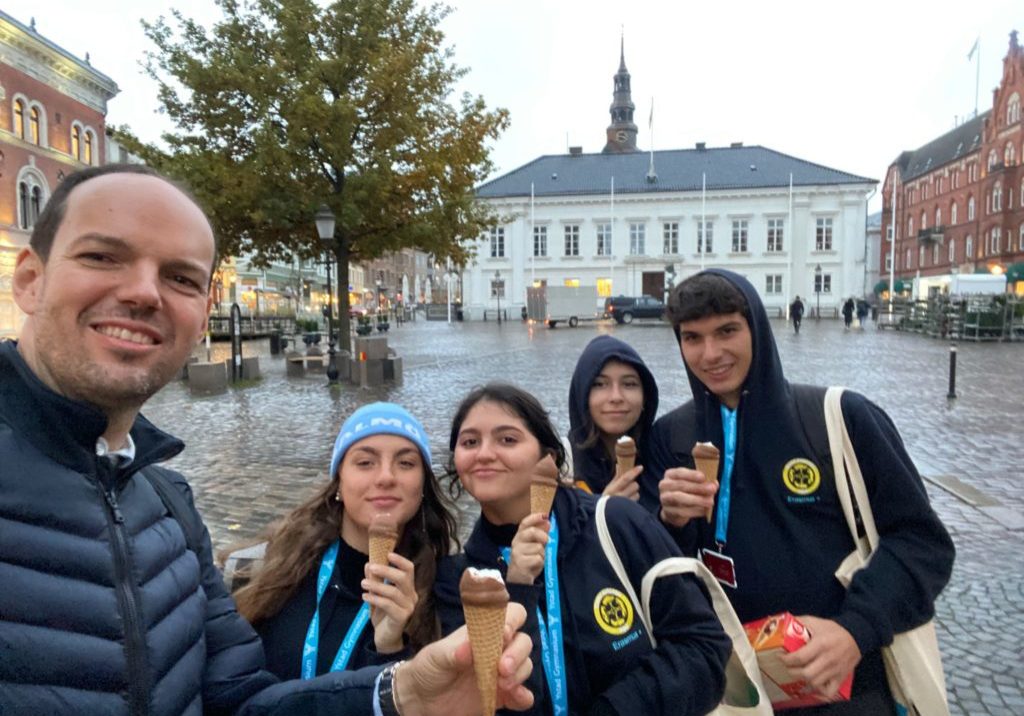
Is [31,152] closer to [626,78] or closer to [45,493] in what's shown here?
[45,493]

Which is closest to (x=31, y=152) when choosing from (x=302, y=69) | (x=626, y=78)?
(x=302, y=69)

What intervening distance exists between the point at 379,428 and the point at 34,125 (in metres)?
43.9

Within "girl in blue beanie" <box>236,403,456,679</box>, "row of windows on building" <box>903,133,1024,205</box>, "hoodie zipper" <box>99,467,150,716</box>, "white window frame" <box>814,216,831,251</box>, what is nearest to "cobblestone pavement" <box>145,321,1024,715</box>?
"girl in blue beanie" <box>236,403,456,679</box>

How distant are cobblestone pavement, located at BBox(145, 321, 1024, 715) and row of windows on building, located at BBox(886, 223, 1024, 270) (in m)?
46.8

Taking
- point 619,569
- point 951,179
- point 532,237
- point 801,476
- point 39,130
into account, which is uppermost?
point 951,179

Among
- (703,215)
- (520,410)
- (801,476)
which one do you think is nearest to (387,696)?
(520,410)

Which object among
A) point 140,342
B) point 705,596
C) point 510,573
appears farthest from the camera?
point 705,596

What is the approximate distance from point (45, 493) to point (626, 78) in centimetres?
7927

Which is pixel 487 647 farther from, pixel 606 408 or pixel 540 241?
pixel 540 241

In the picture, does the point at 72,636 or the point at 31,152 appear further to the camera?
the point at 31,152

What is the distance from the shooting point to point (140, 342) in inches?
58.0

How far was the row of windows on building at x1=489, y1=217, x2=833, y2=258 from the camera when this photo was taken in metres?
57.1

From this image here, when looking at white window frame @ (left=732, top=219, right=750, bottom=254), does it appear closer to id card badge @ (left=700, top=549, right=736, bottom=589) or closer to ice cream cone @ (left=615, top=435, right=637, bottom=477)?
ice cream cone @ (left=615, top=435, right=637, bottom=477)

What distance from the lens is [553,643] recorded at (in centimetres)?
185
